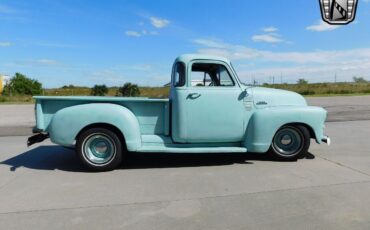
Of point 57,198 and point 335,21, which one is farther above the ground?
point 335,21

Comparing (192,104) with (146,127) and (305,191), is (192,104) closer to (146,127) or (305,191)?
(146,127)

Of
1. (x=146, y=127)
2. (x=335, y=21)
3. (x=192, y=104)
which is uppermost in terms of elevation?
(x=335, y=21)

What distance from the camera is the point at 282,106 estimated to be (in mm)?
6285

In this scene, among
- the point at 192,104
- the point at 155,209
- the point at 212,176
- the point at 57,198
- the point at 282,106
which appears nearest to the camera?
the point at 155,209

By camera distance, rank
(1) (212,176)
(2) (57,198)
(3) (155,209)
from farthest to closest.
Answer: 1. (1) (212,176)
2. (2) (57,198)
3. (3) (155,209)

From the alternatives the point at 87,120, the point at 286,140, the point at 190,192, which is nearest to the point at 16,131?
the point at 87,120

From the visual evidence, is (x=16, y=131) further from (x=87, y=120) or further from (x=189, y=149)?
(x=189, y=149)

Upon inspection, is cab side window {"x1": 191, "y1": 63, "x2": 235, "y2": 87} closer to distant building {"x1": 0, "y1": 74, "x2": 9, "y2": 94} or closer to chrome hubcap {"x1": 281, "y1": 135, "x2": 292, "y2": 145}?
chrome hubcap {"x1": 281, "y1": 135, "x2": 292, "y2": 145}

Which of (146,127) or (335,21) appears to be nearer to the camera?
(146,127)

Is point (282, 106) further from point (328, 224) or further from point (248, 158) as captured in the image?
point (328, 224)

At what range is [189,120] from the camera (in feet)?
19.4

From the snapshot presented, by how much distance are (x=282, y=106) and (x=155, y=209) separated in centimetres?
336

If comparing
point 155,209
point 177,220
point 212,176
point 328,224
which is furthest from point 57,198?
point 328,224

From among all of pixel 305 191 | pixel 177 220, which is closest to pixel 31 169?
pixel 177 220
